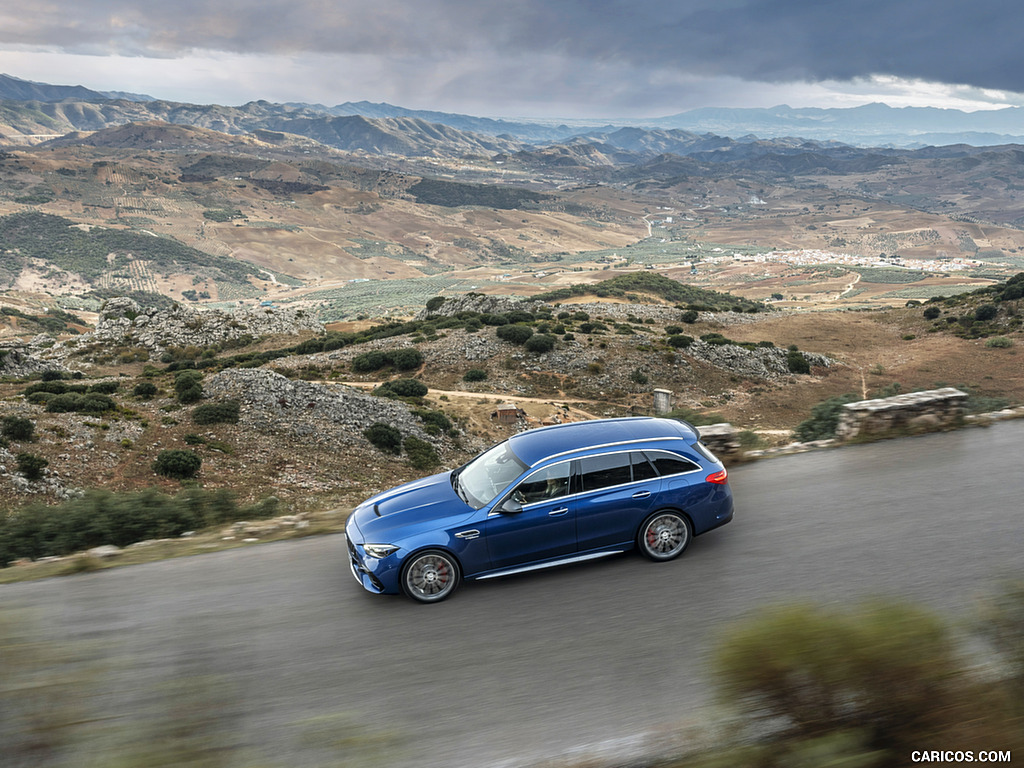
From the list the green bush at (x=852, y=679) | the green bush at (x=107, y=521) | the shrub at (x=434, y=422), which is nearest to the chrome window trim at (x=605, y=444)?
the green bush at (x=852, y=679)

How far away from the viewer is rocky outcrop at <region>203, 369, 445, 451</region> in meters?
26.6

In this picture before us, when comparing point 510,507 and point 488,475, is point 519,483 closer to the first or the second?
point 510,507

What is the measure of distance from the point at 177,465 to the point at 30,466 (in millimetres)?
4071

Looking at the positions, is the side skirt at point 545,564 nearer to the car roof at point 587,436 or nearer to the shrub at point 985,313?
the car roof at point 587,436

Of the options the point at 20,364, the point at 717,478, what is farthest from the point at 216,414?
the point at 20,364

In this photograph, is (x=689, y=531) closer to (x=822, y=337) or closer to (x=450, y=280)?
(x=822, y=337)

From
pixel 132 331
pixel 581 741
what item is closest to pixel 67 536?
pixel 581 741

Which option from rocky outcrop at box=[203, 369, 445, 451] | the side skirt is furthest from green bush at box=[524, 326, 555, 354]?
the side skirt

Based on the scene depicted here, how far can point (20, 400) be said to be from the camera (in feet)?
89.7

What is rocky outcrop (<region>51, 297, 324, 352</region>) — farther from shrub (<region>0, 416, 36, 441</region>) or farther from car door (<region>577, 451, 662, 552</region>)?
car door (<region>577, 451, 662, 552</region>)

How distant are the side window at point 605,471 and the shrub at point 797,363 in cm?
3759

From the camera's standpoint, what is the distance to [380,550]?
6.95 m

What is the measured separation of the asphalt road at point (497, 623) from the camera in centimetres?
515

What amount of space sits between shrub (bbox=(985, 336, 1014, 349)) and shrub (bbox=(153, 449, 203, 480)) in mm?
47165
